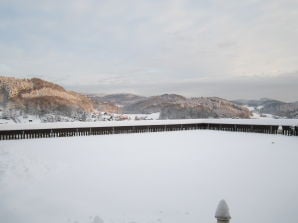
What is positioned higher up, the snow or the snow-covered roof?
the snow

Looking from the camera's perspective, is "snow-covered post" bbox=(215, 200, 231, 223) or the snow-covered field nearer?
"snow-covered post" bbox=(215, 200, 231, 223)

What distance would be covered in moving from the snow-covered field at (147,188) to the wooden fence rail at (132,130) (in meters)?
9.46

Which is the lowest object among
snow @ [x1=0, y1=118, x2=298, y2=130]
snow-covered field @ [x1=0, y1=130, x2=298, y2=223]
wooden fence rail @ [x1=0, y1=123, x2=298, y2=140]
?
snow-covered field @ [x1=0, y1=130, x2=298, y2=223]

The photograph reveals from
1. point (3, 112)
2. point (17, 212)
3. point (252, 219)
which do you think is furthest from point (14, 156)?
point (3, 112)

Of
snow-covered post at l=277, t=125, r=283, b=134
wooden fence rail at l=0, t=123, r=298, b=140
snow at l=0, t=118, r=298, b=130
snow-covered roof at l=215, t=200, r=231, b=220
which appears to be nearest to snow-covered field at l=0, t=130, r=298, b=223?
snow-covered roof at l=215, t=200, r=231, b=220

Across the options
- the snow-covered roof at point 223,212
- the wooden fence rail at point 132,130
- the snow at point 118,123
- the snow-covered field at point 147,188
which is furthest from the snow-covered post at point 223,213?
the snow at point 118,123

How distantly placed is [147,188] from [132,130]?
18.7 metres

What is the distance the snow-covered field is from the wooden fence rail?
946cm

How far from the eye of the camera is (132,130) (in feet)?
86.6

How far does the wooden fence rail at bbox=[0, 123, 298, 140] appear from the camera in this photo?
70.1ft

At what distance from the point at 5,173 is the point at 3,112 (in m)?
72.1

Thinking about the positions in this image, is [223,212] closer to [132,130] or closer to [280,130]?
[280,130]

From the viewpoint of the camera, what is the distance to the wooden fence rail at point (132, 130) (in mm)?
21375

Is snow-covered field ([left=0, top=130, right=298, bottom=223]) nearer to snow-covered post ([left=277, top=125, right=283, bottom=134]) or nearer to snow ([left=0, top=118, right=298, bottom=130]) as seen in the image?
snow ([left=0, top=118, right=298, bottom=130])
